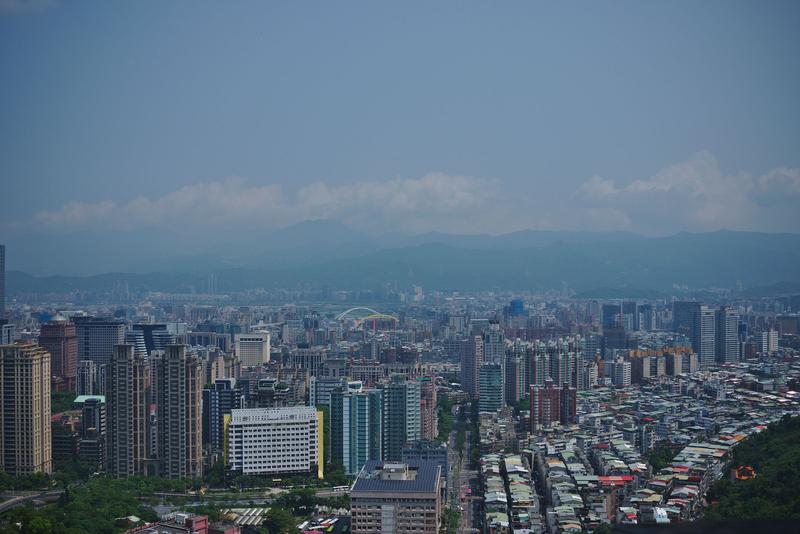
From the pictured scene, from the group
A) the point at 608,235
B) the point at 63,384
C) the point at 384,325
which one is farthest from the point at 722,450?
the point at 608,235

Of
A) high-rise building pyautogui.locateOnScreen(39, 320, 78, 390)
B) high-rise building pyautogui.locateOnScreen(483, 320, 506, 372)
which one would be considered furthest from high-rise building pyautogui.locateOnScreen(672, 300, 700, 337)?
high-rise building pyautogui.locateOnScreen(39, 320, 78, 390)

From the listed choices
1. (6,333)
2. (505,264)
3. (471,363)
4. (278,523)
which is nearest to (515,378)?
(471,363)

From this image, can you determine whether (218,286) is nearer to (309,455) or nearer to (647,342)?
(647,342)

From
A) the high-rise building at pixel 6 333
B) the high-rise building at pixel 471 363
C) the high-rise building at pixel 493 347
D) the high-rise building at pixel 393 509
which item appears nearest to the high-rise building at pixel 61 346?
the high-rise building at pixel 6 333

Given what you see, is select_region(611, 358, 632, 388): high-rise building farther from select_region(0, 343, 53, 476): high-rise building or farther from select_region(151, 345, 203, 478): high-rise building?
select_region(0, 343, 53, 476): high-rise building

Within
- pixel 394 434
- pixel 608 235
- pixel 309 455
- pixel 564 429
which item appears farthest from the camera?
pixel 608 235

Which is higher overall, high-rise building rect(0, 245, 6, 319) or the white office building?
high-rise building rect(0, 245, 6, 319)

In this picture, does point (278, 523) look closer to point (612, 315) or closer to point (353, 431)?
point (353, 431)
